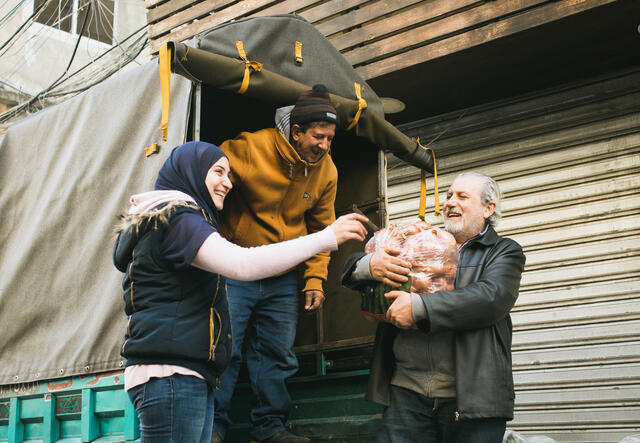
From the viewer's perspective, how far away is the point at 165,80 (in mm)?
3291

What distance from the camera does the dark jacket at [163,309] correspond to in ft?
8.23

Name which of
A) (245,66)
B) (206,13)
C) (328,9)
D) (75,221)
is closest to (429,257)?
(245,66)

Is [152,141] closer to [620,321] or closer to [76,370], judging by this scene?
[76,370]

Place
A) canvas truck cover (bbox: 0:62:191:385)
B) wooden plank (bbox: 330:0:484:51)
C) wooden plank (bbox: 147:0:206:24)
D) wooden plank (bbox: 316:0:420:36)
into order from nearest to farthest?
canvas truck cover (bbox: 0:62:191:385) < wooden plank (bbox: 330:0:484:51) < wooden plank (bbox: 316:0:420:36) < wooden plank (bbox: 147:0:206:24)

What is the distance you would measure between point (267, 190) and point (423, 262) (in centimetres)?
117

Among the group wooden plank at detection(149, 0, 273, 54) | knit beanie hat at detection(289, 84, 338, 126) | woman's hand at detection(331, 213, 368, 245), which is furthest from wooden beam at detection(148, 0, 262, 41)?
woman's hand at detection(331, 213, 368, 245)

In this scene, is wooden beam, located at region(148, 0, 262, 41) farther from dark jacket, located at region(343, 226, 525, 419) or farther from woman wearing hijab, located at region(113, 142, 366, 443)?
woman wearing hijab, located at region(113, 142, 366, 443)

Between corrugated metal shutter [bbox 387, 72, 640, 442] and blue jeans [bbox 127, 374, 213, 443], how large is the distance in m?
4.42

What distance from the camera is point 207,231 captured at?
2.54m

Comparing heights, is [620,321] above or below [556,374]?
above

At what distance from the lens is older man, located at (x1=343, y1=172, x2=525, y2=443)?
9.95 feet

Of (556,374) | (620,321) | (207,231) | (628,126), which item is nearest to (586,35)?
(628,126)

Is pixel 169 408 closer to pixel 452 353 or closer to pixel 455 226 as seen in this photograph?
pixel 452 353

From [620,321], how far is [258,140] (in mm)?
3890
